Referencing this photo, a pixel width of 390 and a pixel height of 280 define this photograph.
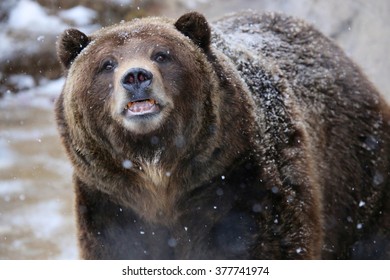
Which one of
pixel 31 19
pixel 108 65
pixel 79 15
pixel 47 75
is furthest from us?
pixel 31 19

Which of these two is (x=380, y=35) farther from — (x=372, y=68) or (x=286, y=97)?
(x=286, y=97)

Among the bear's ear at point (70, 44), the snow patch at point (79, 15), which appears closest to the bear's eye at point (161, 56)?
the bear's ear at point (70, 44)

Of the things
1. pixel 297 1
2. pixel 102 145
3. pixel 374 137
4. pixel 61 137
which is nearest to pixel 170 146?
pixel 102 145

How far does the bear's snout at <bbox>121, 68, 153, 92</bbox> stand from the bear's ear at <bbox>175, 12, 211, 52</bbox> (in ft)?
2.23

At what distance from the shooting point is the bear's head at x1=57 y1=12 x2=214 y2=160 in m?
4.25

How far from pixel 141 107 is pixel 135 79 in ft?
0.62

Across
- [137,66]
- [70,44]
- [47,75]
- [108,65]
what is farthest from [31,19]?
[137,66]

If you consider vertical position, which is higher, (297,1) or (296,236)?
(297,1)

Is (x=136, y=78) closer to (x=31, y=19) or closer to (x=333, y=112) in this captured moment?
(x=333, y=112)

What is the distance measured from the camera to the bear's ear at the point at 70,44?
460 cm

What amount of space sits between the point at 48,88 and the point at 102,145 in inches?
273

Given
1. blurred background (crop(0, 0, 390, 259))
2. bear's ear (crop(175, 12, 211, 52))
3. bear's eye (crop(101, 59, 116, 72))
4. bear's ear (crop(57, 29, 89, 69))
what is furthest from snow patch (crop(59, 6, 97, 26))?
bear's eye (crop(101, 59, 116, 72))

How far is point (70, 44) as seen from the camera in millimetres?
4637

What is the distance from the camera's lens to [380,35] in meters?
8.97
